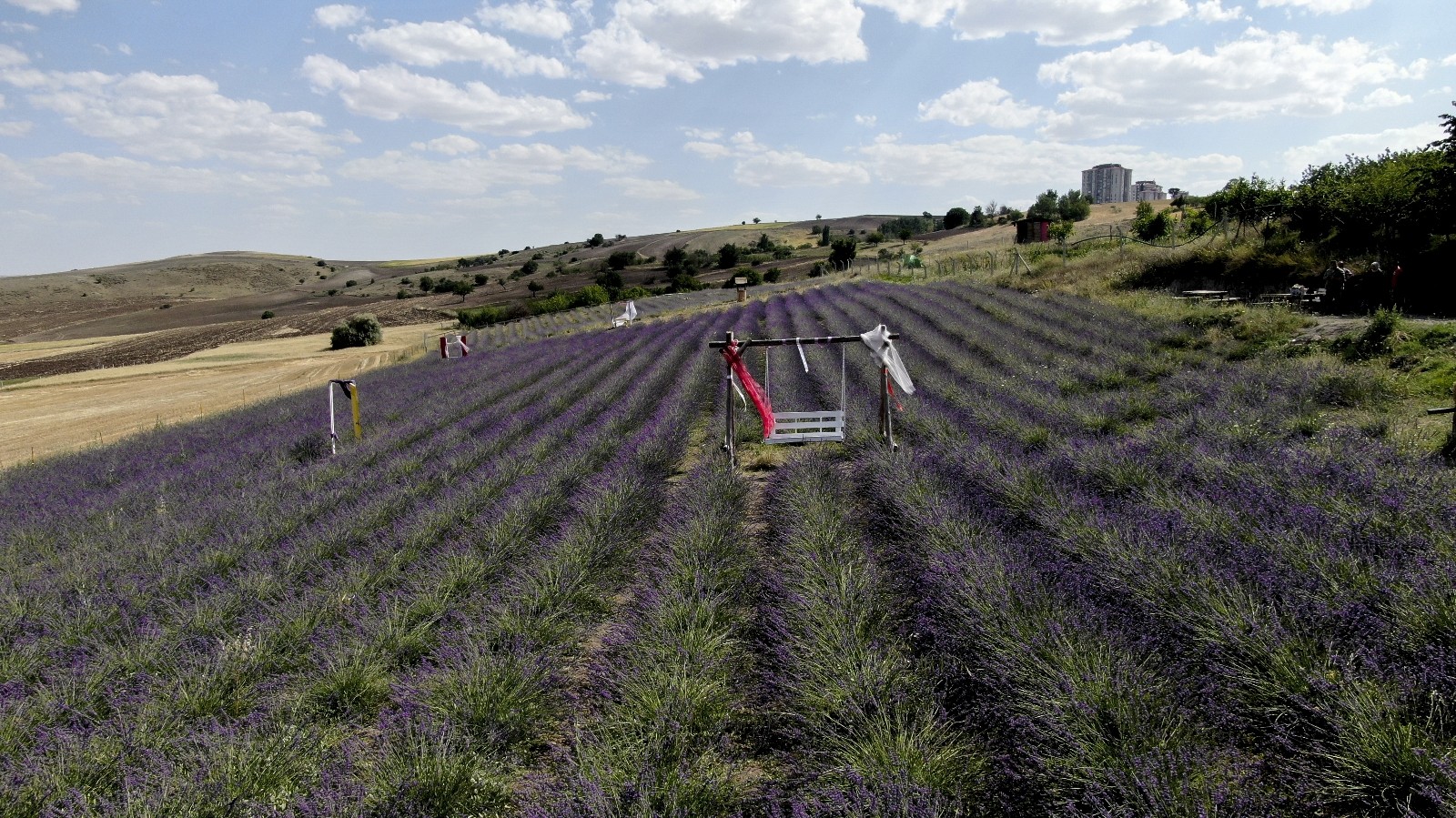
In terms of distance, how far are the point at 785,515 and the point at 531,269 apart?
80.8m

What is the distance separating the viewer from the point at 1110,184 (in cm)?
16175

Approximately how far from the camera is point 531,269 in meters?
81.3

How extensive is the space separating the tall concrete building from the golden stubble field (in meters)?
164

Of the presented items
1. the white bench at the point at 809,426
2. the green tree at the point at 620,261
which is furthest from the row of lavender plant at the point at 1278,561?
the green tree at the point at 620,261

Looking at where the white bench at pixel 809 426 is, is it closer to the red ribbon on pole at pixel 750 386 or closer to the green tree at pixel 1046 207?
the red ribbon on pole at pixel 750 386

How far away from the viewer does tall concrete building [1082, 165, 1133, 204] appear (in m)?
159

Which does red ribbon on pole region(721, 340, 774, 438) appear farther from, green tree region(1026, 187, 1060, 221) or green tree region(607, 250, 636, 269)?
green tree region(607, 250, 636, 269)

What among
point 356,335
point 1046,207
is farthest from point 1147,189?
point 356,335

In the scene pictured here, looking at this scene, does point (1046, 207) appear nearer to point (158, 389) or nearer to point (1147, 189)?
point (158, 389)

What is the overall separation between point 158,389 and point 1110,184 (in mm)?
181380

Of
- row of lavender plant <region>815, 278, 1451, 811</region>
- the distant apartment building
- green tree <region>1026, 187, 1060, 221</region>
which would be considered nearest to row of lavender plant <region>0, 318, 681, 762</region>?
row of lavender plant <region>815, 278, 1451, 811</region>

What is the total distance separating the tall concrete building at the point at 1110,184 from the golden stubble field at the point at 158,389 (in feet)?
538

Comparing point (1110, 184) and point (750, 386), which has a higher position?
point (1110, 184)

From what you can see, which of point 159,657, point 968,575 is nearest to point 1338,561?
point 968,575
